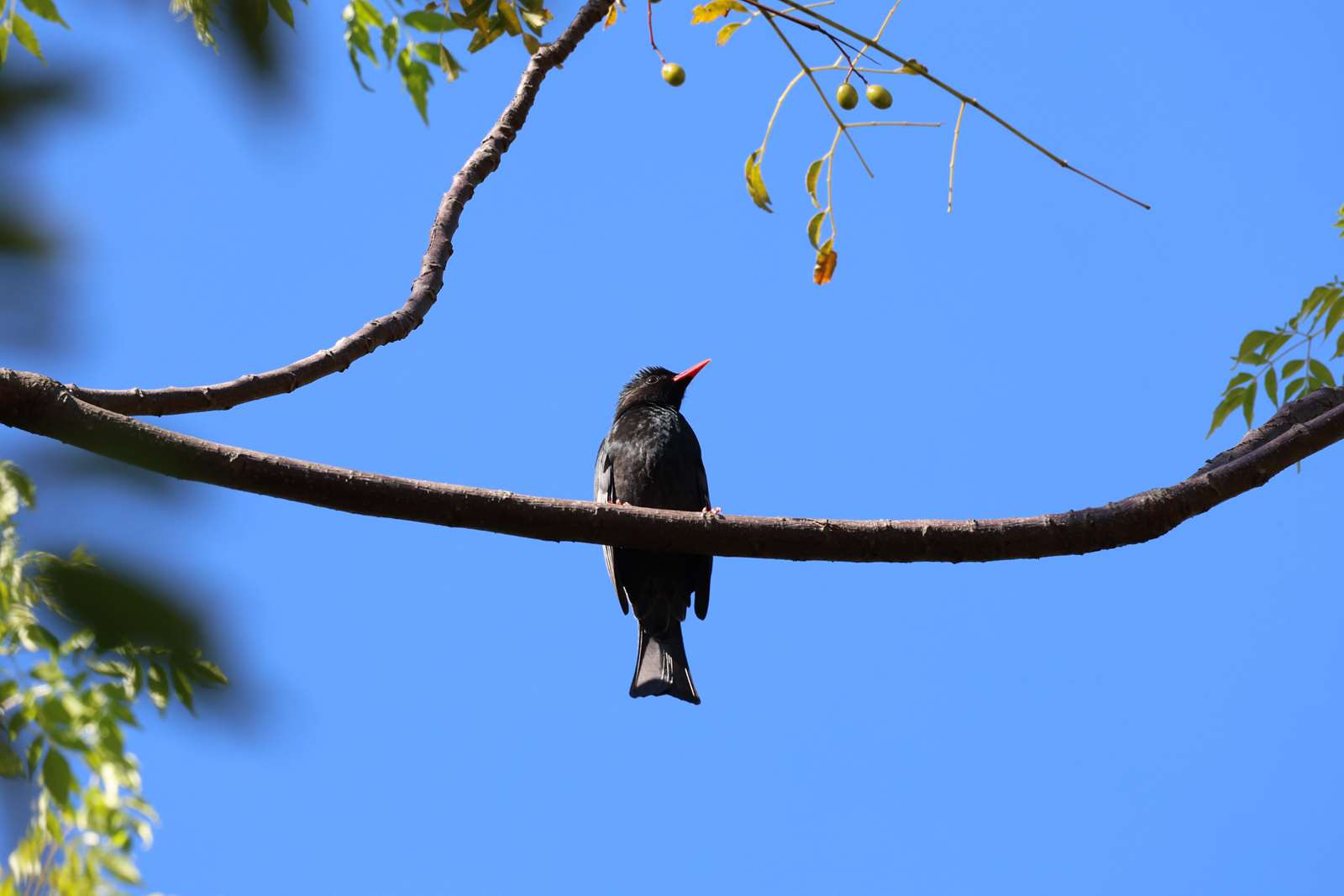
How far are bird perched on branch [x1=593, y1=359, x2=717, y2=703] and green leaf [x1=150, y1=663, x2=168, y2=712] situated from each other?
14.3 feet

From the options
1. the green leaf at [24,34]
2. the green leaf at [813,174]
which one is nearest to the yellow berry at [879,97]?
the green leaf at [813,174]

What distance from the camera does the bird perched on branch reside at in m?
5.15

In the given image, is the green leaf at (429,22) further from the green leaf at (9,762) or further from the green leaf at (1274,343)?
the green leaf at (1274,343)

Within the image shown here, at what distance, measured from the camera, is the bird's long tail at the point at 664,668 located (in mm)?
5008

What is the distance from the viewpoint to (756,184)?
102 inches

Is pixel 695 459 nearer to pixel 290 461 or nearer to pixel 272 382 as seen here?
pixel 272 382

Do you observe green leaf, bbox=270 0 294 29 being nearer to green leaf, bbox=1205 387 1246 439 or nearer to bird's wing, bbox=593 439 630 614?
green leaf, bbox=1205 387 1246 439

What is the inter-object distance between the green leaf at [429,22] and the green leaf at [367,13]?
68 mm

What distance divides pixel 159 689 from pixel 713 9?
7.28ft

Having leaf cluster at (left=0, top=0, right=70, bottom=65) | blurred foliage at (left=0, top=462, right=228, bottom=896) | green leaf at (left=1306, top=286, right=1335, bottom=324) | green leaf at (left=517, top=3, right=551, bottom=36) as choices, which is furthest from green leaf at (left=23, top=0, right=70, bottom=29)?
green leaf at (left=1306, top=286, right=1335, bottom=324)

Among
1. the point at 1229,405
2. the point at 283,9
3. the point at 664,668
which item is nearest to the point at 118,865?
the point at 283,9

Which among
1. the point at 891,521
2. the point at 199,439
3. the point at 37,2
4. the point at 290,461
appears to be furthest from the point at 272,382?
the point at 37,2

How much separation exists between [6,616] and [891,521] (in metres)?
2.01

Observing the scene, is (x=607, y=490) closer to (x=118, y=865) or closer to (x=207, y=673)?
(x=118, y=865)
